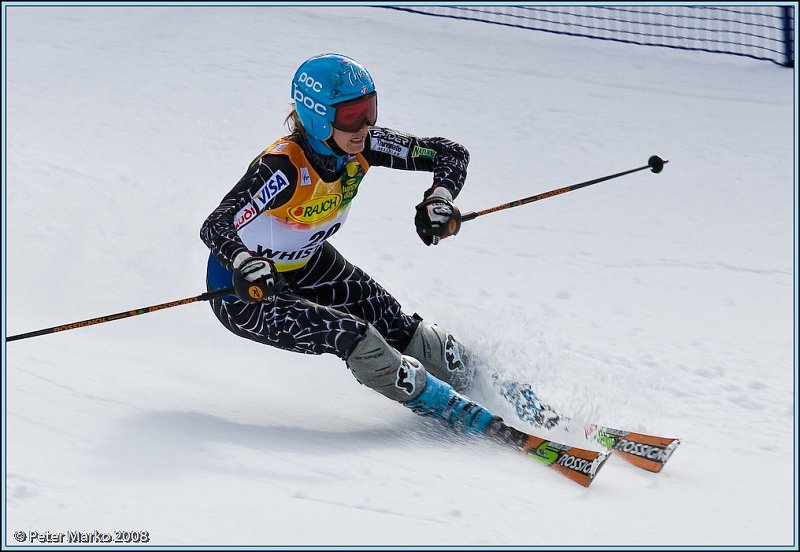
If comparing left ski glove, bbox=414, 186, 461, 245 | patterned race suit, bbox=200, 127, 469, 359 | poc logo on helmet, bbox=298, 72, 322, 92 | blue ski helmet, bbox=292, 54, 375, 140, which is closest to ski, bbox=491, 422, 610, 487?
patterned race suit, bbox=200, 127, 469, 359

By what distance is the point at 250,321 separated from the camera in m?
4.00

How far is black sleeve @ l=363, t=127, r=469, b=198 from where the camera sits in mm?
4223

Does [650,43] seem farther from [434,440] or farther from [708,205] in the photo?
[434,440]

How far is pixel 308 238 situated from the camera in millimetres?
4098

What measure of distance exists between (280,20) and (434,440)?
6.31 meters

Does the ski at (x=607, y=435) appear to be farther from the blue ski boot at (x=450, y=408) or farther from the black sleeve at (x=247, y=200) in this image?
the black sleeve at (x=247, y=200)

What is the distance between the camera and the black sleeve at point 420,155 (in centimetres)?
422

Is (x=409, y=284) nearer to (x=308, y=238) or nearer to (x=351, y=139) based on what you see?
(x=308, y=238)

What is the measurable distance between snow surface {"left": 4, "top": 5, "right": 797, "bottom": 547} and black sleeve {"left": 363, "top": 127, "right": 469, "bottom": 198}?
0.75 meters

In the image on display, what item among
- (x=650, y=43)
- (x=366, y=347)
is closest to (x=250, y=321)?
(x=366, y=347)

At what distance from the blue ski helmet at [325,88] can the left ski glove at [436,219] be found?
1.50 ft

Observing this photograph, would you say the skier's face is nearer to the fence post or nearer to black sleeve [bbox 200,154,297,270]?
black sleeve [bbox 200,154,297,270]

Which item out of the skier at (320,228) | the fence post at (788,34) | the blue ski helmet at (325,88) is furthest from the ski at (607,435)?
the fence post at (788,34)

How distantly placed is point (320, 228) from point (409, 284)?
1575mm
